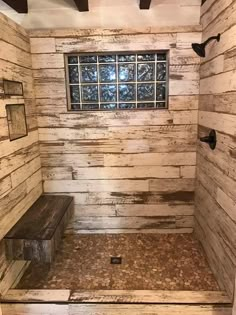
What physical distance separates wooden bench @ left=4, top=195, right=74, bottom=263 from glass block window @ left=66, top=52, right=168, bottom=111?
966 mm

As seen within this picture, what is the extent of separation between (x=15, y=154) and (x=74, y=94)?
0.81 m

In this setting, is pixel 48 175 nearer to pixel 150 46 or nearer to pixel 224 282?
pixel 150 46

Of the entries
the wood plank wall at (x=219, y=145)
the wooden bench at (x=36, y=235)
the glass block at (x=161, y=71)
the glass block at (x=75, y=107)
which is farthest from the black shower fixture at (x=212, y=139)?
the wooden bench at (x=36, y=235)

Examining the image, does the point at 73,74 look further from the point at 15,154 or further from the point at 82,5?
the point at 15,154

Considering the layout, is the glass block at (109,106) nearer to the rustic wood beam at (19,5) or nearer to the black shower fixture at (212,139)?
the black shower fixture at (212,139)

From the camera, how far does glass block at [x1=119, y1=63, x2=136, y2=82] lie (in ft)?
7.74

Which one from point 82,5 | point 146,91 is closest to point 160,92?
point 146,91

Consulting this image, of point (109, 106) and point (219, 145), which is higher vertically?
point (109, 106)

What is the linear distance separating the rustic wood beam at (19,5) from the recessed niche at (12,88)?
0.62 metres

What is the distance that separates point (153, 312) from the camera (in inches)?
64.9

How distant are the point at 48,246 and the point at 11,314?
1.55 feet

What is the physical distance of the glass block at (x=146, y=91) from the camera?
94.3 inches

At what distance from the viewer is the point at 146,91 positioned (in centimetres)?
241

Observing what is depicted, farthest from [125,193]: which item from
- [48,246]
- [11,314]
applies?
[11,314]
